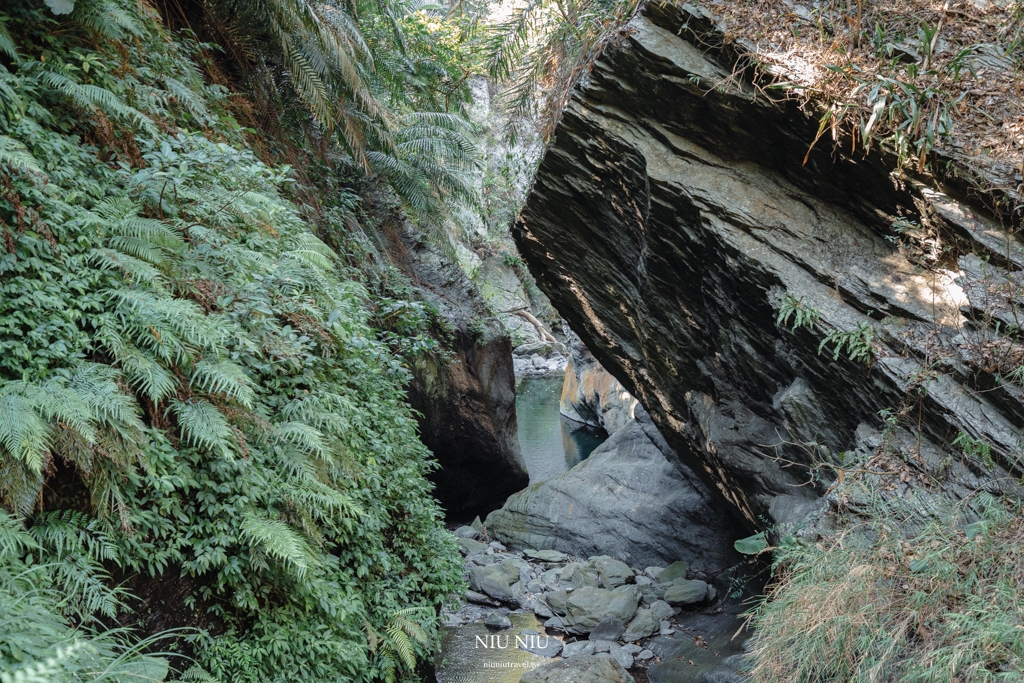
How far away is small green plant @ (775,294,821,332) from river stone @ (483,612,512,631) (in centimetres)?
437

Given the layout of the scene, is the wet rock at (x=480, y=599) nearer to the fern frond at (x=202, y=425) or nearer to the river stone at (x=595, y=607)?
the river stone at (x=595, y=607)

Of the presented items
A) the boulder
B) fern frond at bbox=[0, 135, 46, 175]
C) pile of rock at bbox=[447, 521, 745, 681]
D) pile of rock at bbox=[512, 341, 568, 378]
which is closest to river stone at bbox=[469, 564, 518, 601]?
pile of rock at bbox=[447, 521, 745, 681]

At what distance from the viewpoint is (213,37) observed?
7203 mm

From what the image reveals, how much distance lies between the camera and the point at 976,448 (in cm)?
401

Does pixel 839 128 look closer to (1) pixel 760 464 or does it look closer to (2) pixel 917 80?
(2) pixel 917 80

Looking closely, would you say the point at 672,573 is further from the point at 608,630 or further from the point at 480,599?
the point at 480,599

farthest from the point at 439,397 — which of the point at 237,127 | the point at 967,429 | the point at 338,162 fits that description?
the point at 967,429

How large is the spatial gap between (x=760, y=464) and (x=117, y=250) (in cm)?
523

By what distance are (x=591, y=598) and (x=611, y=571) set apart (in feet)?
2.58

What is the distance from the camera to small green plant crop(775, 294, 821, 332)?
479 cm

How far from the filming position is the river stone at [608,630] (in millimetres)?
6758

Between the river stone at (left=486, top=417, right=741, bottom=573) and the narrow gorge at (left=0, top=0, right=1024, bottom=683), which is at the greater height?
the narrow gorge at (left=0, top=0, right=1024, bottom=683)

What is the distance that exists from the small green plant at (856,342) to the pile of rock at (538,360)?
2098 centimetres

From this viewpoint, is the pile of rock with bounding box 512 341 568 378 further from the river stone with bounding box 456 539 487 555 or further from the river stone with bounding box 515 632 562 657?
the river stone with bounding box 515 632 562 657
